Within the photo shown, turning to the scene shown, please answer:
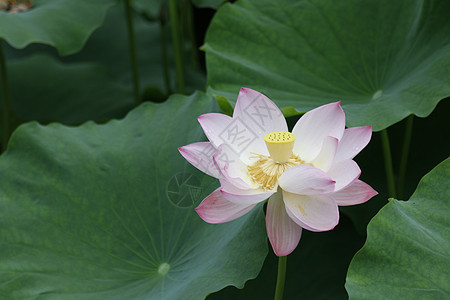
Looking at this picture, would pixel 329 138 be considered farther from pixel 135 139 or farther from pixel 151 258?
pixel 135 139

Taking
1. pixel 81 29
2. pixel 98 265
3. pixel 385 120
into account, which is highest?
pixel 385 120

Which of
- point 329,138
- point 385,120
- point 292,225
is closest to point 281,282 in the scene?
point 292,225

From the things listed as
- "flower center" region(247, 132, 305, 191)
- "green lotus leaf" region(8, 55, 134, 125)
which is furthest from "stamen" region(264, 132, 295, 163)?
"green lotus leaf" region(8, 55, 134, 125)

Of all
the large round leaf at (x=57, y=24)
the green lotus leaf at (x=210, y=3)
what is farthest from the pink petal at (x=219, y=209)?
the green lotus leaf at (x=210, y=3)

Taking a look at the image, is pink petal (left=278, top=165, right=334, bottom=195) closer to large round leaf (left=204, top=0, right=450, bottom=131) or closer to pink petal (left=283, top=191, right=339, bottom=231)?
pink petal (left=283, top=191, right=339, bottom=231)

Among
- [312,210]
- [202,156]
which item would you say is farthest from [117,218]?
[312,210]

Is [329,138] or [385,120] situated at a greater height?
[329,138]
